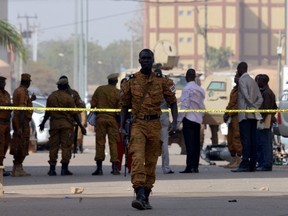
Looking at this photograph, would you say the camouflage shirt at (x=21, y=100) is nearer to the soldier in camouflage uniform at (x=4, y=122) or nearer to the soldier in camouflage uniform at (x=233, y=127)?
the soldier in camouflage uniform at (x=4, y=122)

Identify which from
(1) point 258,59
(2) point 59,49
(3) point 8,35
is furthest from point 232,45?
(3) point 8,35

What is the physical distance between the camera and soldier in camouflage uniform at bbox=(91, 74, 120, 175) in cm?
2058

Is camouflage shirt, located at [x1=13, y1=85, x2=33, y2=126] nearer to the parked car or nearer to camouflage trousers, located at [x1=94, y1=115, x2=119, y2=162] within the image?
camouflage trousers, located at [x1=94, y1=115, x2=119, y2=162]

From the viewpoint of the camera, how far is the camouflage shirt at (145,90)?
46.0 feet

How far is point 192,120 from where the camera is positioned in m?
20.5

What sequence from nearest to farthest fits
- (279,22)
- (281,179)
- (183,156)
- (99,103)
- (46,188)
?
(46,188) → (281,179) → (99,103) → (183,156) → (279,22)

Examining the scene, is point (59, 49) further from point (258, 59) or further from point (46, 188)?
point (46, 188)

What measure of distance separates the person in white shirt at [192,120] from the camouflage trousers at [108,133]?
1.20m

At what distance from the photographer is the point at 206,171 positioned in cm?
2123

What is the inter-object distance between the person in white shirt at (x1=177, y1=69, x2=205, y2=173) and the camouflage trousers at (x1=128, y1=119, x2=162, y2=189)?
634cm
